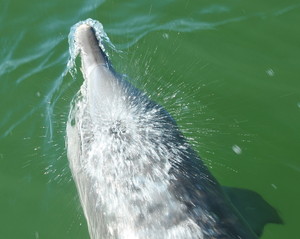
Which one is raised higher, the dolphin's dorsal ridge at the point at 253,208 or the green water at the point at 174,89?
the green water at the point at 174,89

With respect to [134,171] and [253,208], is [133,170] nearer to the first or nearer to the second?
[134,171]

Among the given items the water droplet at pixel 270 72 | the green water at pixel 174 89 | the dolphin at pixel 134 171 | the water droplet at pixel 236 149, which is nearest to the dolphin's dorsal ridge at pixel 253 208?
the green water at pixel 174 89

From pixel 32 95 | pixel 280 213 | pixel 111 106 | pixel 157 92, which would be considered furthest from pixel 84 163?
pixel 32 95

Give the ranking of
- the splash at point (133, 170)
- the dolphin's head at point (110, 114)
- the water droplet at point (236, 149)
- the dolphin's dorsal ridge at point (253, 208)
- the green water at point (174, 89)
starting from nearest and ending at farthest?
1. the splash at point (133, 170)
2. the dolphin's head at point (110, 114)
3. the dolphin's dorsal ridge at point (253, 208)
4. the green water at point (174, 89)
5. the water droplet at point (236, 149)

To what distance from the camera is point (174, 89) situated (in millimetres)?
8562

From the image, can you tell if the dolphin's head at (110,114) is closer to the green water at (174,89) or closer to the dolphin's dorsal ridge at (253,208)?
the green water at (174,89)

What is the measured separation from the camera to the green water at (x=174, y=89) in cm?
735

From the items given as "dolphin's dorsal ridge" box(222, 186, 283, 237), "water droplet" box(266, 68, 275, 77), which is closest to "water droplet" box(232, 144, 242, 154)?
"dolphin's dorsal ridge" box(222, 186, 283, 237)

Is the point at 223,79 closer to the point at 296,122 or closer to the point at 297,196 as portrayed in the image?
the point at 296,122

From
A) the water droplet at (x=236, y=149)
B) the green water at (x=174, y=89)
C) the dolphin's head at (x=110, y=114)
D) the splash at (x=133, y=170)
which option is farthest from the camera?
the water droplet at (x=236, y=149)

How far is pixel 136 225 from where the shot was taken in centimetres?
509

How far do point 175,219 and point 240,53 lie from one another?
5.00m

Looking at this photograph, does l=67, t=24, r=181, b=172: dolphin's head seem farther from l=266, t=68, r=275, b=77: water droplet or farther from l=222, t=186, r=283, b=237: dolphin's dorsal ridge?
l=266, t=68, r=275, b=77: water droplet

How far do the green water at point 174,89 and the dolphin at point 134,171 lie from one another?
31.8 inches
